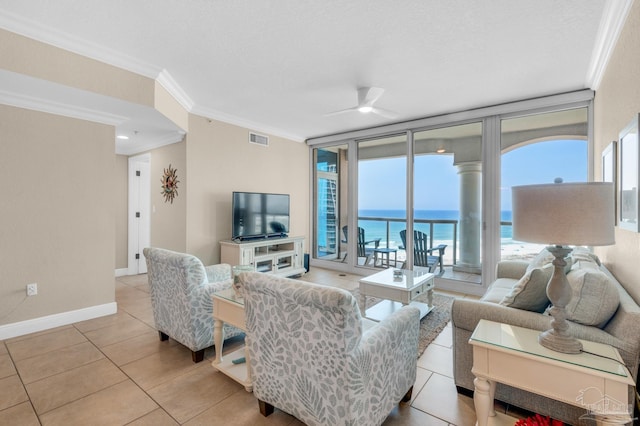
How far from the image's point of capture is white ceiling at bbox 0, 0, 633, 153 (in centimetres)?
208

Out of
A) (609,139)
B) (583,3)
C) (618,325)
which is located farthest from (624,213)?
(583,3)

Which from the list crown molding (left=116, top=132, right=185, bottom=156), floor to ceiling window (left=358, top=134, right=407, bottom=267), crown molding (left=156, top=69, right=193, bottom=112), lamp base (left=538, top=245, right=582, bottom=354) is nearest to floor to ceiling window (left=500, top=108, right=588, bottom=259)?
floor to ceiling window (left=358, top=134, right=407, bottom=267)

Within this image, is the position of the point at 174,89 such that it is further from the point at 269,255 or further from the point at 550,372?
the point at 550,372

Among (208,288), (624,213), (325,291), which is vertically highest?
(624,213)

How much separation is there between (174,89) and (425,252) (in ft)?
13.7

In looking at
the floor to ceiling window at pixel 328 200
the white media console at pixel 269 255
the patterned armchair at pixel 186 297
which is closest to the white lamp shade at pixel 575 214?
the patterned armchair at pixel 186 297

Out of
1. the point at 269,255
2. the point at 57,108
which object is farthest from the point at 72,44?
the point at 269,255

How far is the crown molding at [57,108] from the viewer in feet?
8.98

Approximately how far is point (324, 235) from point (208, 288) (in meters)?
3.88

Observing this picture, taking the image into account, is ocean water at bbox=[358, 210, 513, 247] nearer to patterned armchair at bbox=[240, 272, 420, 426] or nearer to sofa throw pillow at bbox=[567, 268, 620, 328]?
sofa throw pillow at bbox=[567, 268, 620, 328]

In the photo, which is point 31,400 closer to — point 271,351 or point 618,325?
point 271,351

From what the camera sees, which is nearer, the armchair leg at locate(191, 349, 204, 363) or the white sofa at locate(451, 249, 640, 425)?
the white sofa at locate(451, 249, 640, 425)

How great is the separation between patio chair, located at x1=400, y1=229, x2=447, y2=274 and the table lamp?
318cm

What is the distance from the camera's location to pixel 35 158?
293 centimetres
